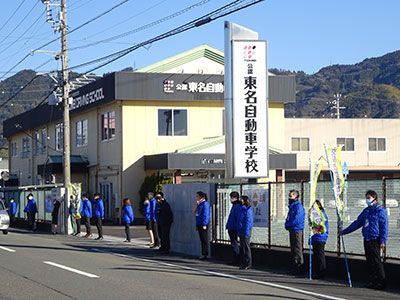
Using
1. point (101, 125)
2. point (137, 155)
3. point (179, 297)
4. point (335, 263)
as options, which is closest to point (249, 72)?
point (335, 263)

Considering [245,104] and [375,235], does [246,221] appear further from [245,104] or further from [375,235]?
[245,104]

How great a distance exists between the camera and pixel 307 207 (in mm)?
17547

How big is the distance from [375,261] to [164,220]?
992cm

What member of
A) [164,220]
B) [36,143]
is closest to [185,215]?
[164,220]

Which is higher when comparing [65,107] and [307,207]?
[65,107]

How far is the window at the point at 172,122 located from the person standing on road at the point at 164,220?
18212 mm

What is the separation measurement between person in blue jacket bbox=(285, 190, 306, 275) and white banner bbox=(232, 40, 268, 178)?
6723 mm

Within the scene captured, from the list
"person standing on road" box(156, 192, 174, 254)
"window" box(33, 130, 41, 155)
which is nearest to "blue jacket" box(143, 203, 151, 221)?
"person standing on road" box(156, 192, 174, 254)

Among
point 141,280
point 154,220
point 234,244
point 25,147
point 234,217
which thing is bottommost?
point 141,280

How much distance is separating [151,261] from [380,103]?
17526cm

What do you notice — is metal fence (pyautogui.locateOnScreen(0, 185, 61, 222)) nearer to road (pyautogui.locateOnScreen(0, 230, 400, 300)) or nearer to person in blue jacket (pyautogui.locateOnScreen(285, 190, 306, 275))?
road (pyautogui.locateOnScreen(0, 230, 400, 300))

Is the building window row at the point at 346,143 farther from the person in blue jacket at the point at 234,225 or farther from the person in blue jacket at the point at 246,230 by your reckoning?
the person in blue jacket at the point at 246,230

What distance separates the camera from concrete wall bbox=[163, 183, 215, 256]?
69.4 feet

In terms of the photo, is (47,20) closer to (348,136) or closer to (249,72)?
(249,72)
